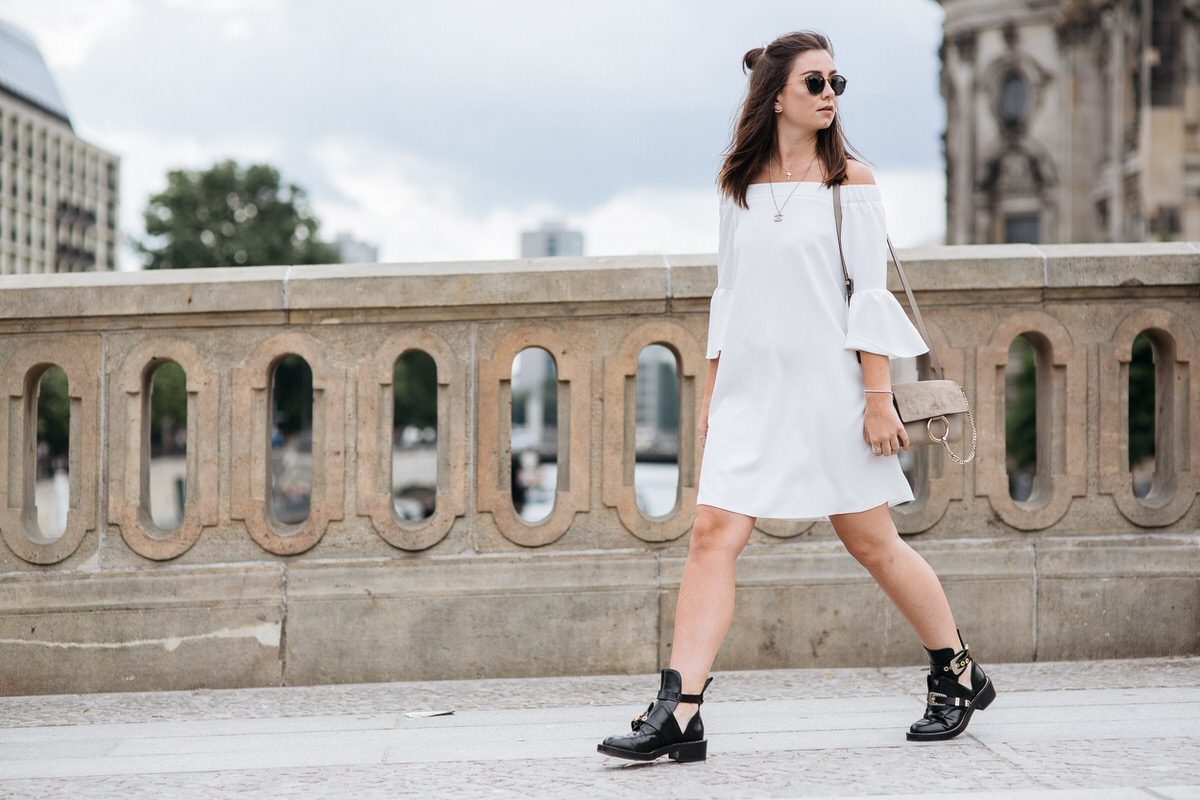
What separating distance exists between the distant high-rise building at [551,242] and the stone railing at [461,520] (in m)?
2.04

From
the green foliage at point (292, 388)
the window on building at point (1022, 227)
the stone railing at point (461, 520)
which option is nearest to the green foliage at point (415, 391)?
the green foliage at point (292, 388)

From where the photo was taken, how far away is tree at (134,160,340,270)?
7031 centimetres

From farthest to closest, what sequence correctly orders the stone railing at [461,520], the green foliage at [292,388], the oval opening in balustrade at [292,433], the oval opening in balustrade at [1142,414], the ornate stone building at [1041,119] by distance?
1. the green foliage at [292,388]
2. the oval opening in balustrade at [292,433]
3. the ornate stone building at [1041,119]
4. the oval opening in balustrade at [1142,414]
5. the stone railing at [461,520]

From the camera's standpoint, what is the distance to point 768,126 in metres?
4.19

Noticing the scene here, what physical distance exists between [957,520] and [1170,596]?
844 mm

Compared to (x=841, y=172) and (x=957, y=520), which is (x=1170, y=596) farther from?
(x=841, y=172)

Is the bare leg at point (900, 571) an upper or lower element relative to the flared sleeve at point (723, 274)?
lower

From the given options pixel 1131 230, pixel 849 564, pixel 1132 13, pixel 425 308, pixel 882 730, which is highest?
pixel 1132 13

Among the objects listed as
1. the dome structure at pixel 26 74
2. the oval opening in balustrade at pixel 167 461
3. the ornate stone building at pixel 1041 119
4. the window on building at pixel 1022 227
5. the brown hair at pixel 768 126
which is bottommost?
the oval opening in balustrade at pixel 167 461

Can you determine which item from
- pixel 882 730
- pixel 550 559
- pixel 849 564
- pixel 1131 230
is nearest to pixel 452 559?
pixel 550 559

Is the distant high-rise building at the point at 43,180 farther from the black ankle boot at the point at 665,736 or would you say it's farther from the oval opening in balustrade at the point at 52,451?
the black ankle boot at the point at 665,736

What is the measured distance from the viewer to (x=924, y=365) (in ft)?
19.6

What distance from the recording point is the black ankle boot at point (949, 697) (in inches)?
165

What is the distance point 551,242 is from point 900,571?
4.26 meters
